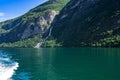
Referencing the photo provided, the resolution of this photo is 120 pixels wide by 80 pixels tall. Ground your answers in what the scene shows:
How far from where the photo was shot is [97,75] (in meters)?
63.9

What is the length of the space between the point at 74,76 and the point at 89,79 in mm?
5804

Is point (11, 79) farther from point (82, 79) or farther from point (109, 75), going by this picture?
point (109, 75)

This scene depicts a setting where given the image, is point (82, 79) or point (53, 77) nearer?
point (82, 79)

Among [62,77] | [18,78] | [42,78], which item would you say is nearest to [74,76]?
[62,77]

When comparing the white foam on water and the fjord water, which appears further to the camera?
the fjord water

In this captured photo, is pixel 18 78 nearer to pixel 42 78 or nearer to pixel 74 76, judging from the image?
pixel 42 78

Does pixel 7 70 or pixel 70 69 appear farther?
pixel 70 69

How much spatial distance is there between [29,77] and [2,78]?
730 centimetres

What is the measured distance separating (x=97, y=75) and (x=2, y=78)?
20791 millimetres

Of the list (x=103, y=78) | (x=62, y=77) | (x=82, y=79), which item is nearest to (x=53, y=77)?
(x=62, y=77)

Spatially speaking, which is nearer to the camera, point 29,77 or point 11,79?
point 11,79

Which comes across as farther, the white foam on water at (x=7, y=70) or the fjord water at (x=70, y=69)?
the fjord water at (x=70, y=69)

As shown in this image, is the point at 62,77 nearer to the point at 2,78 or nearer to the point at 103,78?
the point at 103,78

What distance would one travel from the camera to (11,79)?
59.8 m
